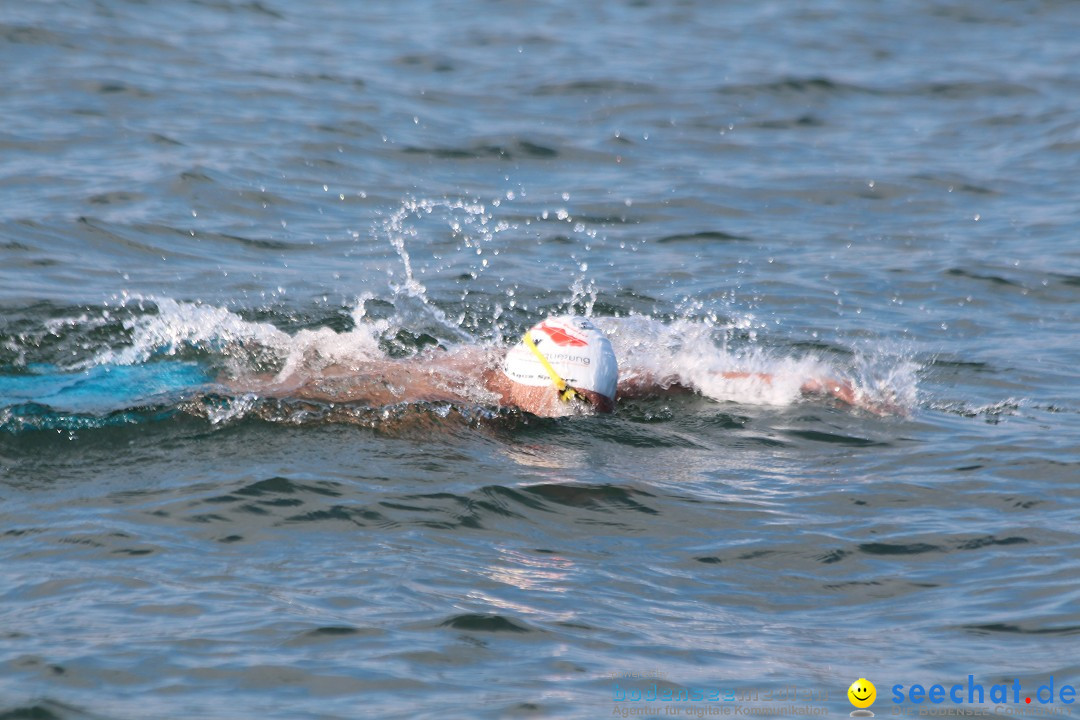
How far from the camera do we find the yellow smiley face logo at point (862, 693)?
16.7ft

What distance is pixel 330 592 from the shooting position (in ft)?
18.6

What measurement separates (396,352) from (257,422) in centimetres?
207

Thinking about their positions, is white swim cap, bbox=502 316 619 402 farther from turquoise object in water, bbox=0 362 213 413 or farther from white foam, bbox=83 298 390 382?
turquoise object in water, bbox=0 362 213 413

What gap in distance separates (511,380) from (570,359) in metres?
0.40

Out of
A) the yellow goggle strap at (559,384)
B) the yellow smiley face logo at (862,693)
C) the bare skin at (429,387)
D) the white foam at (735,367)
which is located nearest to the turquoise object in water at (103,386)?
the bare skin at (429,387)

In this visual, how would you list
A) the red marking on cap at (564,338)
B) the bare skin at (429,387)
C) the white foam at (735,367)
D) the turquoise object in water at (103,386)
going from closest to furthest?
1. the turquoise object in water at (103,386)
2. the bare skin at (429,387)
3. the red marking on cap at (564,338)
4. the white foam at (735,367)

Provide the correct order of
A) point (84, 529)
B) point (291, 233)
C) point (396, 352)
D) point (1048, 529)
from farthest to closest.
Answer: point (291, 233) < point (396, 352) < point (1048, 529) < point (84, 529)

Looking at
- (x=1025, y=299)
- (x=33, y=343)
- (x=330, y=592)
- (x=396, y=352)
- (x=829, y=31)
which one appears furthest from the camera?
(x=829, y=31)

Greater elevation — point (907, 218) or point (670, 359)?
point (907, 218)

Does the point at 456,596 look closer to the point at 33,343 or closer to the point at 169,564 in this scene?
the point at 169,564

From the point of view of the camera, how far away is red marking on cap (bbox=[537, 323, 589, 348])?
8.09 m

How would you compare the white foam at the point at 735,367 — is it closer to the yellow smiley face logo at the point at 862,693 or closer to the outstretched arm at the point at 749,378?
the outstretched arm at the point at 749,378

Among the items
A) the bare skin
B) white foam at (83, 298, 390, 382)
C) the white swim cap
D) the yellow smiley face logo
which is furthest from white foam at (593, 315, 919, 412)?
the yellow smiley face logo

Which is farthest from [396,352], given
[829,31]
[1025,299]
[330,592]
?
[829,31]
